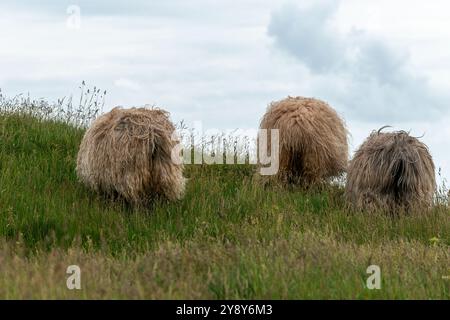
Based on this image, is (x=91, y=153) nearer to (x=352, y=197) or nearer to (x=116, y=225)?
(x=116, y=225)

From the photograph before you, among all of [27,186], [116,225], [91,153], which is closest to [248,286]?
[116,225]

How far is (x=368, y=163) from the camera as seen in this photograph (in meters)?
12.7

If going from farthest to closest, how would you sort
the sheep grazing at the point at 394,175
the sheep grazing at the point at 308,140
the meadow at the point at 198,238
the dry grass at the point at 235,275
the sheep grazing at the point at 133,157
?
1. the sheep grazing at the point at 308,140
2. the sheep grazing at the point at 394,175
3. the sheep grazing at the point at 133,157
4. the meadow at the point at 198,238
5. the dry grass at the point at 235,275

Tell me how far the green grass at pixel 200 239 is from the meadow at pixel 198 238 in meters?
0.02

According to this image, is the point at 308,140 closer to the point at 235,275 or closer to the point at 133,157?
the point at 133,157

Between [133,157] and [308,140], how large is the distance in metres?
3.64

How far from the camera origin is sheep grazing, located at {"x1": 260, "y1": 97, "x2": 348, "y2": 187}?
13.8 meters

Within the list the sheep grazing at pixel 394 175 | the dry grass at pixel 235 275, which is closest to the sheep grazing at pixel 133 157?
the dry grass at pixel 235 275

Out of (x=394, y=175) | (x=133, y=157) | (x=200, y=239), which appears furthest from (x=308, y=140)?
(x=200, y=239)

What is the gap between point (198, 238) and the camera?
1053cm

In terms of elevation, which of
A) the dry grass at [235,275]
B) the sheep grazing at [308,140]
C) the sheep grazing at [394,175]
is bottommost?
the dry grass at [235,275]

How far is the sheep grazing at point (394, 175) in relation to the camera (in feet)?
41.1

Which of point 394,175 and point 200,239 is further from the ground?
point 394,175

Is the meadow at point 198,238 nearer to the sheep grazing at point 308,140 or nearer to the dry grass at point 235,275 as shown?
the dry grass at point 235,275
